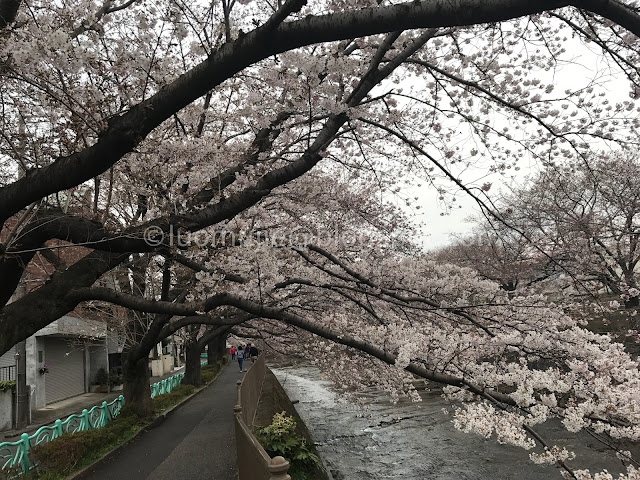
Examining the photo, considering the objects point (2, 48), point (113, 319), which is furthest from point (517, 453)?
point (2, 48)

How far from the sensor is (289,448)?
7.79 meters

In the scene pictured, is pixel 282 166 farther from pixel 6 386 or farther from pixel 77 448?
pixel 6 386

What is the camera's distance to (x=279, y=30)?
329 centimetres

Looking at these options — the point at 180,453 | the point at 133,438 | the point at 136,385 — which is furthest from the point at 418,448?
the point at 136,385

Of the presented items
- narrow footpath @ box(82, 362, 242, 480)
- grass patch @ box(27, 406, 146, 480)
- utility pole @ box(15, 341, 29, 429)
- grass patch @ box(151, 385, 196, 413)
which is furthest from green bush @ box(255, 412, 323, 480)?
utility pole @ box(15, 341, 29, 429)

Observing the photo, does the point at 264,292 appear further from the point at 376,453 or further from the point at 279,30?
the point at 376,453

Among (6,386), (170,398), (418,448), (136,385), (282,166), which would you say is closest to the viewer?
(282,166)

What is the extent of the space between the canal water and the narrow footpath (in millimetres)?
2985

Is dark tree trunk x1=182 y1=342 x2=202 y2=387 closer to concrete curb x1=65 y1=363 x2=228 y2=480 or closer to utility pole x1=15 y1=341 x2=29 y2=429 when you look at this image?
concrete curb x1=65 y1=363 x2=228 y2=480

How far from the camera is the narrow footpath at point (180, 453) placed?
25.1 ft

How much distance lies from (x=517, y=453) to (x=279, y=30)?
12868 mm

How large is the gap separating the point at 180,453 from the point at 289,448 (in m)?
2.65

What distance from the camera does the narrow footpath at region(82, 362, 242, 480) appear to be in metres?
7.66

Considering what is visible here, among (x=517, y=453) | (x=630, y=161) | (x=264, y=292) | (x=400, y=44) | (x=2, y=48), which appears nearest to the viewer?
(x=2, y=48)
